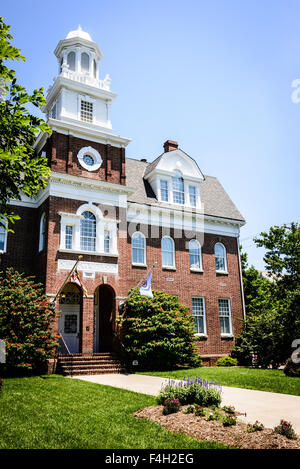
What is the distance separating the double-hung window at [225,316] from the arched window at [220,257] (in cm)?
200

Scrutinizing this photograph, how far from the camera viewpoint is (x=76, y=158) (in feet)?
67.0

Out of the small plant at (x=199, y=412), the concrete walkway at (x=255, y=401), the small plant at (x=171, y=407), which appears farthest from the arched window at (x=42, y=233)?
the small plant at (x=199, y=412)

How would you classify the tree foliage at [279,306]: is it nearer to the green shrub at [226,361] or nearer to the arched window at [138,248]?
the green shrub at [226,361]

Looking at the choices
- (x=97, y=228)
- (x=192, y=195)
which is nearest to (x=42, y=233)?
(x=97, y=228)

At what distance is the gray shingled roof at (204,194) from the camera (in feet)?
77.9

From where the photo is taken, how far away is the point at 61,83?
69.7 feet

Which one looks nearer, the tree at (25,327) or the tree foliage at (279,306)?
the tree at (25,327)

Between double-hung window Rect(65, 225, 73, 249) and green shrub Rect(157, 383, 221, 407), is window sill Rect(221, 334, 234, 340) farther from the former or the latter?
green shrub Rect(157, 383, 221, 407)

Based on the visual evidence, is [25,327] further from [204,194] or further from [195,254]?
[204,194]

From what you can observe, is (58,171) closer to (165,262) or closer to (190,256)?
(165,262)

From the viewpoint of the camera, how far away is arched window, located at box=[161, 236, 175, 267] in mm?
23192

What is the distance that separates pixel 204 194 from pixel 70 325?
12961mm

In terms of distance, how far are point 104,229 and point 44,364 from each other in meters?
7.20
